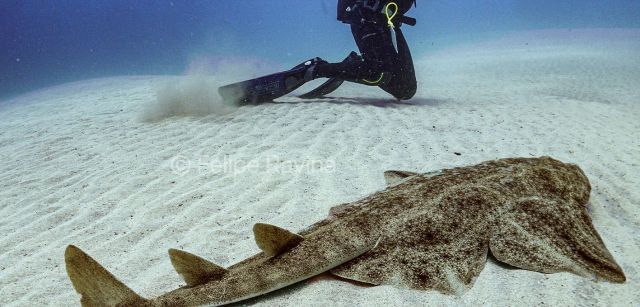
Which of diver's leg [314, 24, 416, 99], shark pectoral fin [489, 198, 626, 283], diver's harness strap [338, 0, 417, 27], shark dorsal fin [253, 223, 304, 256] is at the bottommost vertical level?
shark pectoral fin [489, 198, 626, 283]

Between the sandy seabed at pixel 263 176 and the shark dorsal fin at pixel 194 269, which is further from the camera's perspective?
the sandy seabed at pixel 263 176

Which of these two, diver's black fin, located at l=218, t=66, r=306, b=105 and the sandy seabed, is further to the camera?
diver's black fin, located at l=218, t=66, r=306, b=105

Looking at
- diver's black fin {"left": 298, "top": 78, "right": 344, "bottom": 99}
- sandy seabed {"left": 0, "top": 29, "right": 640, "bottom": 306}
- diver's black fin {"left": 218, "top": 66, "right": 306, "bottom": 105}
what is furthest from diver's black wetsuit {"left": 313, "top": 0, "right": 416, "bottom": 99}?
diver's black fin {"left": 298, "top": 78, "right": 344, "bottom": 99}

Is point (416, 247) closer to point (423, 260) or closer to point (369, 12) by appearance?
point (423, 260)

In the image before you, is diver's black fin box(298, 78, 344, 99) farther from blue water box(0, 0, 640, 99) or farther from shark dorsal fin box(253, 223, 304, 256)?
blue water box(0, 0, 640, 99)

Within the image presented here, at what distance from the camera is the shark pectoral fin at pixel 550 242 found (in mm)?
2260

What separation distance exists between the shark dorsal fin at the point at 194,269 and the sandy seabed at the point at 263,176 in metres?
0.36

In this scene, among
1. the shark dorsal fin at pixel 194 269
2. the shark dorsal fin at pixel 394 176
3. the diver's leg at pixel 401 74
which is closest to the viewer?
the shark dorsal fin at pixel 194 269

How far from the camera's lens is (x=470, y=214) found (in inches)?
101

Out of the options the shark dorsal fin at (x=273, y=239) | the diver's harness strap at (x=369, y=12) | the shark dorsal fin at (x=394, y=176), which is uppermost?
the diver's harness strap at (x=369, y=12)

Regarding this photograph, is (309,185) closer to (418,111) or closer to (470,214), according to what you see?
(470,214)

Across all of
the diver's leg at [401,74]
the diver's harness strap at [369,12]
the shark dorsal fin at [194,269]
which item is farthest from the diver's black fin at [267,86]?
the shark dorsal fin at [194,269]

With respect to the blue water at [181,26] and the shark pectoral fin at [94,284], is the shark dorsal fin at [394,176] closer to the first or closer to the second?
the shark pectoral fin at [94,284]

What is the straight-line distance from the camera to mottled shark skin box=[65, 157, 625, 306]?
2.07 m
